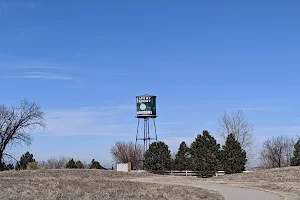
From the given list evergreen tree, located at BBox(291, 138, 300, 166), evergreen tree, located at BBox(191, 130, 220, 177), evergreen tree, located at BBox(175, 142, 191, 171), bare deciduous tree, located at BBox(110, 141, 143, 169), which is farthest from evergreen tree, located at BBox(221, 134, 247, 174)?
bare deciduous tree, located at BBox(110, 141, 143, 169)

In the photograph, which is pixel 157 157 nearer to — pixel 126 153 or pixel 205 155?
pixel 205 155

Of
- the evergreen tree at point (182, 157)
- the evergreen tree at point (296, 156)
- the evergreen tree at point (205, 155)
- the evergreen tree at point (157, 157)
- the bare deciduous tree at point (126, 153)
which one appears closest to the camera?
the evergreen tree at point (205, 155)

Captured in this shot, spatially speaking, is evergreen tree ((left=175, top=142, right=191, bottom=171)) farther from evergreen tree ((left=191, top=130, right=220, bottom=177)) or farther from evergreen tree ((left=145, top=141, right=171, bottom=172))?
evergreen tree ((left=191, top=130, right=220, bottom=177))

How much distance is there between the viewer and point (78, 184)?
2516cm

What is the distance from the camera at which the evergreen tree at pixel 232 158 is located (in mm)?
45781

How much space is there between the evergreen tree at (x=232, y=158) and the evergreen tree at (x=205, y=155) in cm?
86

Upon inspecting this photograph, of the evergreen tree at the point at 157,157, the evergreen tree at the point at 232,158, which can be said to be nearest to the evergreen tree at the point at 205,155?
the evergreen tree at the point at 232,158

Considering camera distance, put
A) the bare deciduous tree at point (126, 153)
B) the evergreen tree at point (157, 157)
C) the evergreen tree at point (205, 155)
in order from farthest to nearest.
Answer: the bare deciduous tree at point (126, 153) → the evergreen tree at point (157, 157) → the evergreen tree at point (205, 155)

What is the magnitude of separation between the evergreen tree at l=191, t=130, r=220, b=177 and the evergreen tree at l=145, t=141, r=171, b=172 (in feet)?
26.4

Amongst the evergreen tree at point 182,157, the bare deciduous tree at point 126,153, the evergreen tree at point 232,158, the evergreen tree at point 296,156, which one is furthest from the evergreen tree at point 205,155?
the bare deciduous tree at point 126,153

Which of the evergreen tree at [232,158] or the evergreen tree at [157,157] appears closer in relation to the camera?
the evergreen tree at [232,158]

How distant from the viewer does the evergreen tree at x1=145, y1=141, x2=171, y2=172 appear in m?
54.6

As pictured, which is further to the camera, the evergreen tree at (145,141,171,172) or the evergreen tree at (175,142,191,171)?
the evergreen tree at (145,141,171,172)

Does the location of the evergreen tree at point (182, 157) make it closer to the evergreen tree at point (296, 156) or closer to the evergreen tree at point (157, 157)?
the evergreen tree at point (157, 157)
